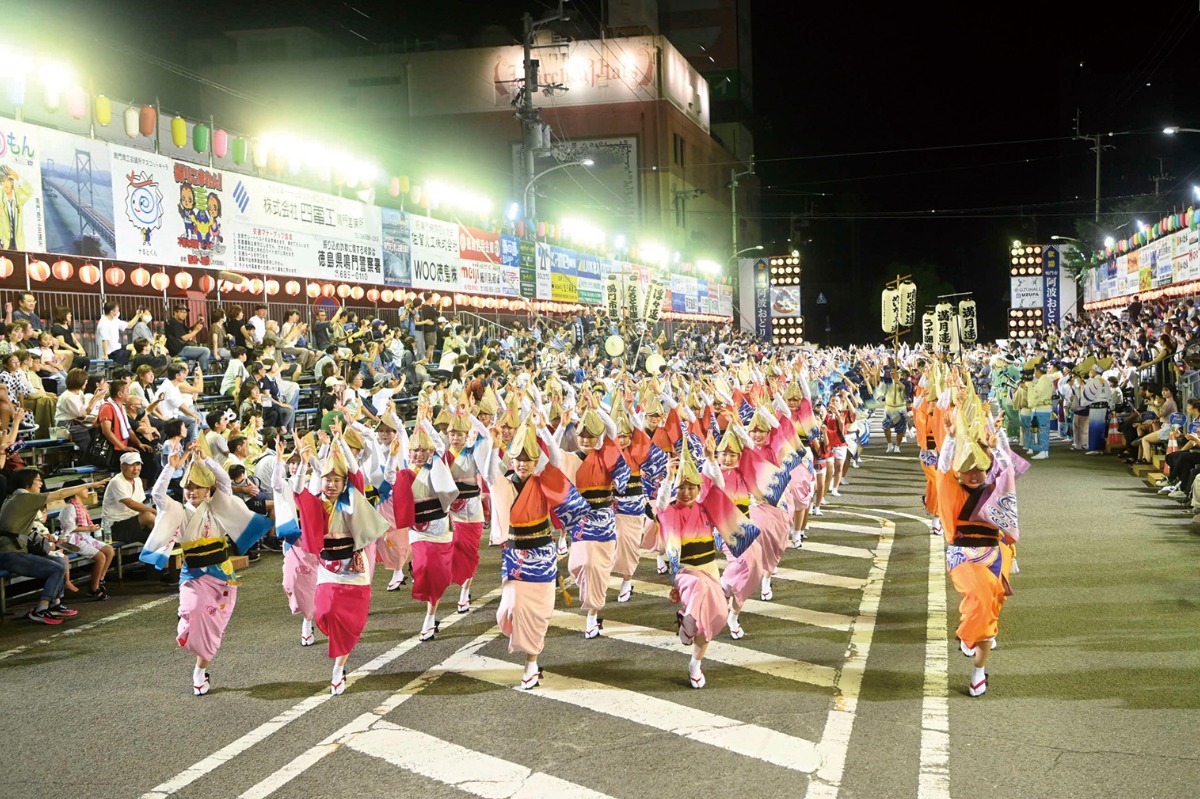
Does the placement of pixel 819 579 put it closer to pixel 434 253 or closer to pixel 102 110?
pixel 102 110

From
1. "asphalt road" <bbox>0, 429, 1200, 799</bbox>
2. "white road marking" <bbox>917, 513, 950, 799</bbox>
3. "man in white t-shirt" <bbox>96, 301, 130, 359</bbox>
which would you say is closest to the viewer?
"white road marking" <bbox>917, 513, 950, 799</bbox>

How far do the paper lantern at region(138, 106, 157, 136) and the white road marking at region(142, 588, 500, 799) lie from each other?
10.3m

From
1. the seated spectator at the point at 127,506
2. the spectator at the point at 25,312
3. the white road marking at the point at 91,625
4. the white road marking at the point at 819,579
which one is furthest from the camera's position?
the spectator at the point at 25,312

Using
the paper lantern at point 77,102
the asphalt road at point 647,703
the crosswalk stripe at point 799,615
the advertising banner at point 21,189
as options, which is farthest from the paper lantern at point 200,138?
the crosswalk stripe at point 799,615

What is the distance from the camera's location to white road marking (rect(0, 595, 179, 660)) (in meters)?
8.62

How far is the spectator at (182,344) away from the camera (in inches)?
603

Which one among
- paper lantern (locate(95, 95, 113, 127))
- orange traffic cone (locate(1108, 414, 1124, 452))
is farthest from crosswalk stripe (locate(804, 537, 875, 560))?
orange traffic cone (locate(1108, 414, 1124, 452))

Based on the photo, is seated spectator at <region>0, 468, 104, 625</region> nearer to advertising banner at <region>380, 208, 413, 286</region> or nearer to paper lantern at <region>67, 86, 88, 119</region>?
paper lantern at <region>67, 86, 88, 119</region>

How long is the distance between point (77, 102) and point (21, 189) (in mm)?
1681

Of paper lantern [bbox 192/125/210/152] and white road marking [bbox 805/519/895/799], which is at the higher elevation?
paper lantern [bbox 192/125/210/152]

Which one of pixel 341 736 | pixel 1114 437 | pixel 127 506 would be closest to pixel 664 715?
pixel 341 736

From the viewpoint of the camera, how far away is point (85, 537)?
10.3m

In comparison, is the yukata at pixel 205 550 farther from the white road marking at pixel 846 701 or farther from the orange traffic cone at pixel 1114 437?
the orange traffic cone at pixel 1114 437

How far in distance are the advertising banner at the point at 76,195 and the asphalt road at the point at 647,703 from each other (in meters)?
5.64
